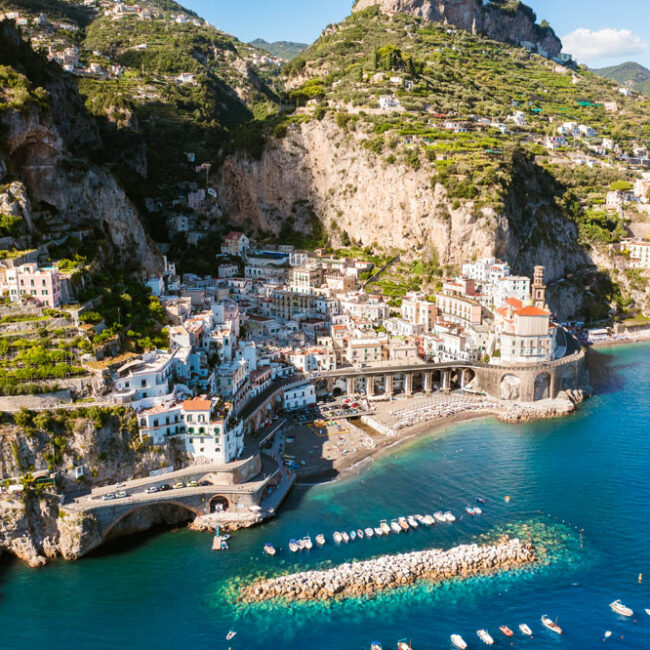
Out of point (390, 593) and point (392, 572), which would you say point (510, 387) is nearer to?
point (392, 572)

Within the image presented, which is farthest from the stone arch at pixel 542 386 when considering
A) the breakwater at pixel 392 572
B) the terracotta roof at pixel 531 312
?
the breakwater at pixel 392 572

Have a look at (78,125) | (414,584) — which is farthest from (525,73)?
(414,584)

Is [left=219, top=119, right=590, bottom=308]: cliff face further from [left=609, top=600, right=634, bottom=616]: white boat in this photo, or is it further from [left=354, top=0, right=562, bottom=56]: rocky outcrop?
[left=354, top=0, right=562, bottom=56]: rocky outcrop

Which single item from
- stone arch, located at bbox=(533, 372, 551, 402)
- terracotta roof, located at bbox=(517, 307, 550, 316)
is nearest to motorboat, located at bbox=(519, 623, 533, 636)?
stone arch, located at bbox=(533, 372, 551, 402)

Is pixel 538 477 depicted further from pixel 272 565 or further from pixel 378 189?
pixel 378 189

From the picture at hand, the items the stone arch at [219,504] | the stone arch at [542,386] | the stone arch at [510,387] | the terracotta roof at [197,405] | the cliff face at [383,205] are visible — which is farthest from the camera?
the cliff face at [383,205]

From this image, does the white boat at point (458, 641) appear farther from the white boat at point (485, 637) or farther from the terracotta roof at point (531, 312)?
the terracotta roof at point (531, 312)
